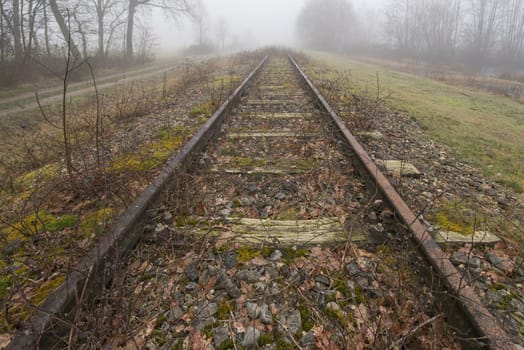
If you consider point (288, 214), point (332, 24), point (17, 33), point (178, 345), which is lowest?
point (178, 345)

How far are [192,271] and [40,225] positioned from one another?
1.40 m

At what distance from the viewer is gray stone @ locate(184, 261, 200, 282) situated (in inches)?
63.4

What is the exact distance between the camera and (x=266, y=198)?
2.38 m

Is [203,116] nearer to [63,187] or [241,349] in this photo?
[63,187]

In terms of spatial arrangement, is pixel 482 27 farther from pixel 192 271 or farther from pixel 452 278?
pixel 192 271

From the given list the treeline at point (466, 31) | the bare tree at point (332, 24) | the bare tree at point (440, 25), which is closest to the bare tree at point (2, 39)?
the treeline at point (466, 31)

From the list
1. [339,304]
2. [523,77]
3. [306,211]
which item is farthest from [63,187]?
[523,77]

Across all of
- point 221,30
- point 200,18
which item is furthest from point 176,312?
point 221,30

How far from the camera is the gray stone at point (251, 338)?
126cm

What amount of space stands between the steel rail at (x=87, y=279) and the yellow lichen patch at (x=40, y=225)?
637 millimetres

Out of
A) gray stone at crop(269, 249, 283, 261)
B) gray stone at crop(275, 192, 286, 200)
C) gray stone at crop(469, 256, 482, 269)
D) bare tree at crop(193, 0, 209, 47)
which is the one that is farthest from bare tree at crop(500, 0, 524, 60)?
gray stone at crop(269, 249, 283, 261)

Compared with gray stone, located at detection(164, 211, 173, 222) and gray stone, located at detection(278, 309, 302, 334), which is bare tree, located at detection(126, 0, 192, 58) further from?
gray stone, located at detection(278, 309, 302, 334)

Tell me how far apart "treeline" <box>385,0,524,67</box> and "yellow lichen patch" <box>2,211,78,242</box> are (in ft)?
126

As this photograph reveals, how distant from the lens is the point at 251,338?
129 cm
